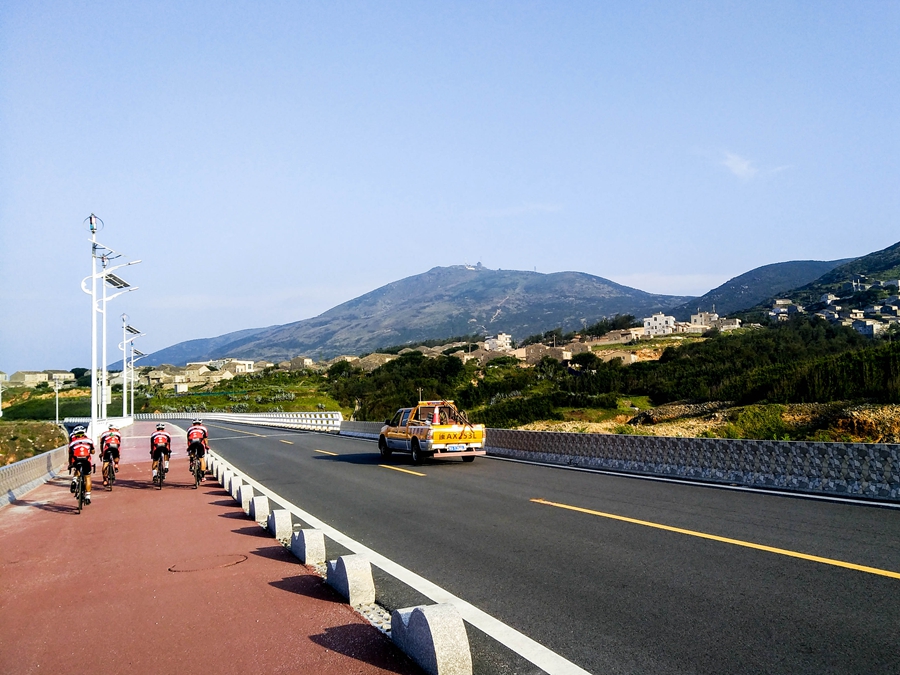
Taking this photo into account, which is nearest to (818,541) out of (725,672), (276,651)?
(725,672)

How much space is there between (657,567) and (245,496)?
323 inches

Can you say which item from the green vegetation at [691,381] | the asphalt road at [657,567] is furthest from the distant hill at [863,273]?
the asphalt road at [657,567]

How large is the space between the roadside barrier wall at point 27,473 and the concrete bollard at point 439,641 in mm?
13524

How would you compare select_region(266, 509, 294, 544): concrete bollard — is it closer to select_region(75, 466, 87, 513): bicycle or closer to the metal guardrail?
select_region(75, 466, 87, 513): bicycle

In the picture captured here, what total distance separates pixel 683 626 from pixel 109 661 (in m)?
4.50

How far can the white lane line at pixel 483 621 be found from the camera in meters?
5.02

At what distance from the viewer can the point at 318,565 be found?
324 inches

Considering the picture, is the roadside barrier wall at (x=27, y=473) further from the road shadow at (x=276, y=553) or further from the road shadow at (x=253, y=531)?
the road shadow at (x=276, y=553)

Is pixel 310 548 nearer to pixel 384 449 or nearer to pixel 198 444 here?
pixel 198 444

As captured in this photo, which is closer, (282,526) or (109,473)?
(282,526)

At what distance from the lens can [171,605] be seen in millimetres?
6898

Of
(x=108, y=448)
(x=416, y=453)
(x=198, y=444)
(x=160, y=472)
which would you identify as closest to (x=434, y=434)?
(x=416, y=453)

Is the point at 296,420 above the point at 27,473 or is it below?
below

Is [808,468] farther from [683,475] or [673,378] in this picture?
[673,378]
